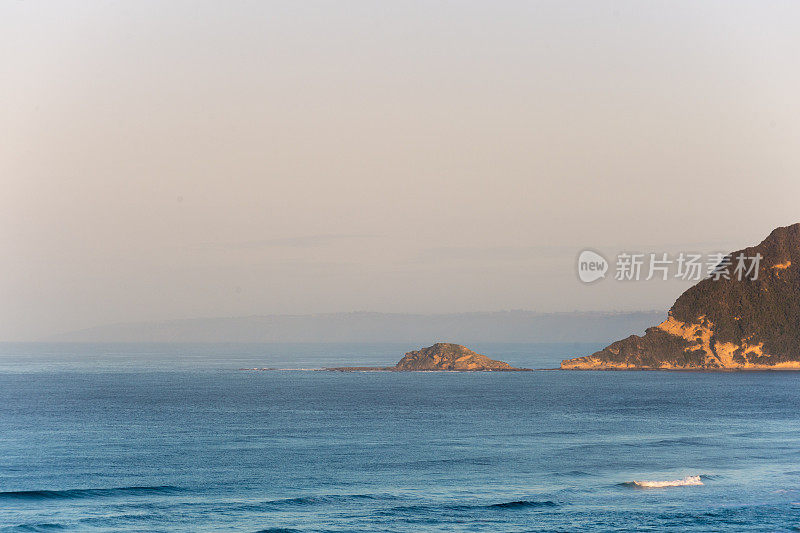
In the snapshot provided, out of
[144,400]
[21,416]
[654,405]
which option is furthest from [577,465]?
[144,400]

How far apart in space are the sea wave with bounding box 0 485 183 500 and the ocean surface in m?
0.26

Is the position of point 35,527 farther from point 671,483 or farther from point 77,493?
point 671,483

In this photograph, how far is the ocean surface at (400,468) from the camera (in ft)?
214

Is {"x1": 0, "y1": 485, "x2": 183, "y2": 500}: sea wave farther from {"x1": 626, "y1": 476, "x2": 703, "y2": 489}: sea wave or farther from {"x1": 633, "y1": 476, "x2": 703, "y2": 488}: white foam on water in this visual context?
{"x1": 633, "y1": 476, "x2": 703, "y2": 488}: white foam on water

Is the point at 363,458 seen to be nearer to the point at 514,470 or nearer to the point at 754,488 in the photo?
the point at 514,470

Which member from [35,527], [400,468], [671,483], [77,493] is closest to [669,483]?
[671,483]

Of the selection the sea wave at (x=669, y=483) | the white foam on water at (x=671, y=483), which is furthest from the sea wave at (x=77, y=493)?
the white foam on water at (x=671, y=483)

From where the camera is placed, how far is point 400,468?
284 ft

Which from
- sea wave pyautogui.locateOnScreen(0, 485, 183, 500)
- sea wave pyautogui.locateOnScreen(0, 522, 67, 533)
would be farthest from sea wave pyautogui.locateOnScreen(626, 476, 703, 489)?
sea wave pyautogui.locateOnScreen(0, 522, 67, 533)

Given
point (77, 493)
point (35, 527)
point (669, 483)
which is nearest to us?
point (35, 527)

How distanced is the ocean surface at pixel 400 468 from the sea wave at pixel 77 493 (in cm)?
26

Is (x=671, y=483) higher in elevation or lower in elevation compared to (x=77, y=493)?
higher

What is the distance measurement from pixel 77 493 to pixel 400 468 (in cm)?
3039

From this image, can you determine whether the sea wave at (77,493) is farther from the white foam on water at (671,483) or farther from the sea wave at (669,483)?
the white foam on water at (671,483)
